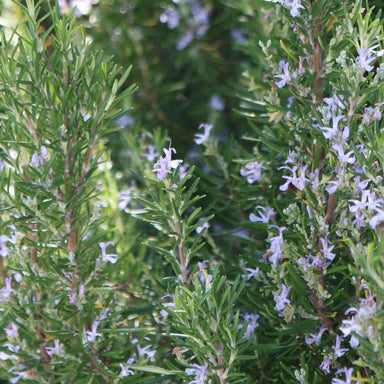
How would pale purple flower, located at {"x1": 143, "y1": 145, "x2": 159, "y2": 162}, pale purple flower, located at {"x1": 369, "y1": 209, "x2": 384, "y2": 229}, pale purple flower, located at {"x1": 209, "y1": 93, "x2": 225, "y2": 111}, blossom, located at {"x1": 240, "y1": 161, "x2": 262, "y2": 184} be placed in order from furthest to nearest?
pale purple flower, located at {"x1": 209, "y1": 93, "x2": 225, "y2": 111}, pale purple flower, located at {"x1": 143, "y1": 145, "x2": 159, "y2": 162}, blossom, located at {"x1": 240, "y1": 161, "x2": 262, "y2": 184}, pale purple flower, located at {"x1": 369, "y1": 209, "x2": 384, "y2": 229}

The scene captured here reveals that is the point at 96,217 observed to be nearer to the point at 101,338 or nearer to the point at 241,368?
the point at 101,338

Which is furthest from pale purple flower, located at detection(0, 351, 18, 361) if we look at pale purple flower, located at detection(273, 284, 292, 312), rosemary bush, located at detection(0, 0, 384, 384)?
pale purple flower, located at detection(273, 284, 292, 312)

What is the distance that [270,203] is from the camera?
31.0 inches

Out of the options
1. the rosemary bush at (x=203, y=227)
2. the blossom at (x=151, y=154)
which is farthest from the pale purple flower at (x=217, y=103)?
the rosemary bush at (x=203, y=227)

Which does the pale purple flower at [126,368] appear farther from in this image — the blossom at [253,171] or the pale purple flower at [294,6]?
the pale purple flower at [294,6]

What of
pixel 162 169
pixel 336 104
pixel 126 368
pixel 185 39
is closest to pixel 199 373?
pixel 126 368

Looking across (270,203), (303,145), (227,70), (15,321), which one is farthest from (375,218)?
(227,70)

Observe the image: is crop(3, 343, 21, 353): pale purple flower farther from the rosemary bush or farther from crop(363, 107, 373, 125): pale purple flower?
crop(363, 107, 373, 125): pale purple flower

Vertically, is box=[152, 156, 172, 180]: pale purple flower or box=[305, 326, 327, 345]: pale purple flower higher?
box=[152, 156, 172, 180]: pale purple flower

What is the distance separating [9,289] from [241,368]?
1.08 feet

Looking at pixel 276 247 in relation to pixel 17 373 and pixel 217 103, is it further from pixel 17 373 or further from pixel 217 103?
pixel 217 103

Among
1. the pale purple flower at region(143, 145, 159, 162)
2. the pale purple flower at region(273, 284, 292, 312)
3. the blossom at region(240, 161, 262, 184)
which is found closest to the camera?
the pale purple flower at region(273, 284, 292, 312)

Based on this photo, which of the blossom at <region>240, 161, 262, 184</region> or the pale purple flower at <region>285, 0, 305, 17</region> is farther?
the blossom at <region>240, 161, 262, 184</region>

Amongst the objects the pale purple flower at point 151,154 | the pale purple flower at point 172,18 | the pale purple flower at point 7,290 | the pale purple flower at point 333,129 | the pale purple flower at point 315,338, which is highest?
the pale purple flower at point 172,18
